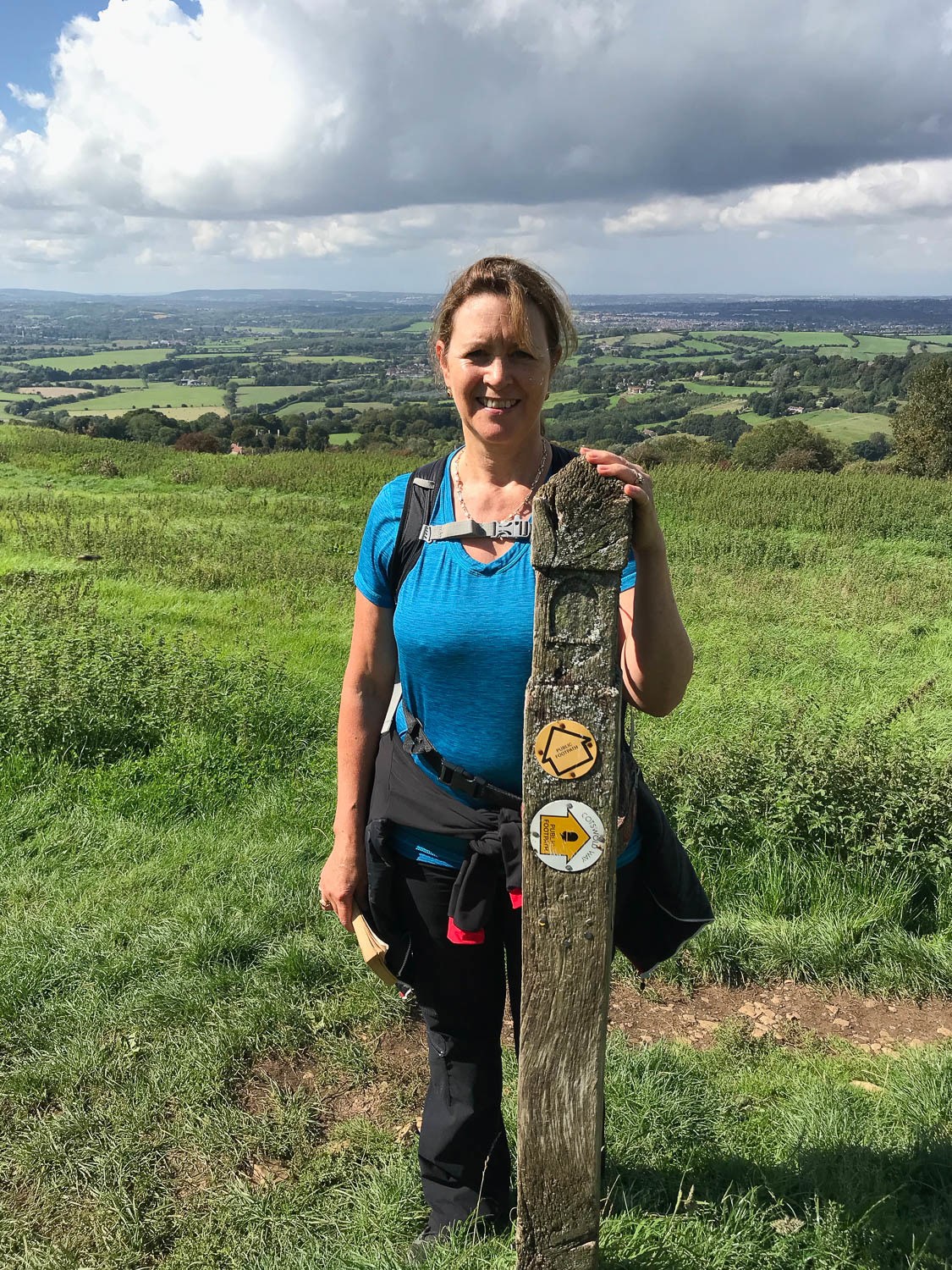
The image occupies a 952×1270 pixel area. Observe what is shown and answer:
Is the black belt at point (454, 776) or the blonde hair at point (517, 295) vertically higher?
the blonde hair at point (517, 295)

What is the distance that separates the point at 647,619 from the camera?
1743mm

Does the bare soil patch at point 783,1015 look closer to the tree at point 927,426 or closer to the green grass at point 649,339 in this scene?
the tree at point 927,426

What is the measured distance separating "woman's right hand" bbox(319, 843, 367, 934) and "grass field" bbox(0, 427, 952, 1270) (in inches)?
36.9

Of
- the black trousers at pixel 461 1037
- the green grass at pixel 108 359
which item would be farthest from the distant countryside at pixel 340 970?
the green grass at pixel 108 359

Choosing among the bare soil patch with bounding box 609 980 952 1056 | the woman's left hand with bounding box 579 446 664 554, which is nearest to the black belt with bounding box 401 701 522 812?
the woman's left hand with bounding box 579 446 664 554

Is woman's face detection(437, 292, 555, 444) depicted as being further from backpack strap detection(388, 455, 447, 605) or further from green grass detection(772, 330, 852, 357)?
green grass detection(772, 330, 852, 357)

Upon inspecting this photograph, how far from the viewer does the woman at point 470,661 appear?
1.86m

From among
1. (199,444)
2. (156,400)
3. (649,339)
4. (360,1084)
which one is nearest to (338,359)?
(649,339)

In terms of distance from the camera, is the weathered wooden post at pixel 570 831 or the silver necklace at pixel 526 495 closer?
the weathered wooden post at pixel 570 831

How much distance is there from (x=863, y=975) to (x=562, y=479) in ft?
10.4

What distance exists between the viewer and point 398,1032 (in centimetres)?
336

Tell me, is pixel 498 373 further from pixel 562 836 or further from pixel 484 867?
pixel 484 867

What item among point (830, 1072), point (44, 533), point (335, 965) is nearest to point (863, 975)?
point (830, 1072)

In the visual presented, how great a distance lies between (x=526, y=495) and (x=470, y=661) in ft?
1.35
